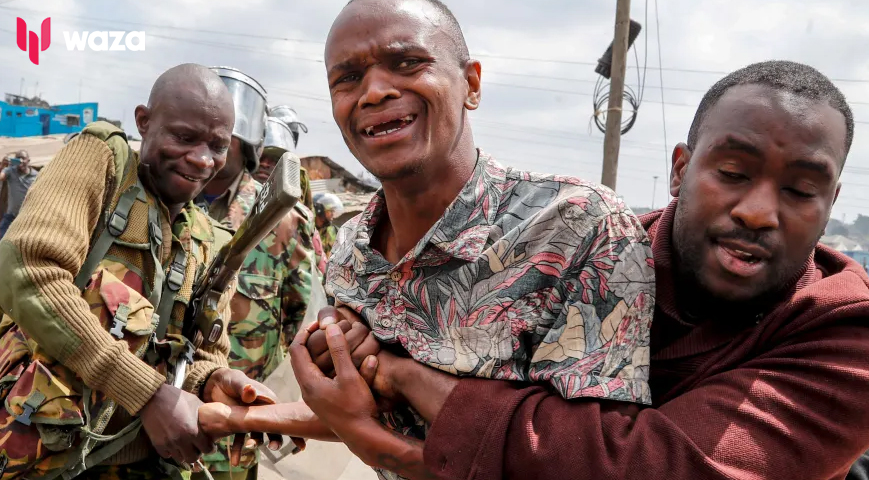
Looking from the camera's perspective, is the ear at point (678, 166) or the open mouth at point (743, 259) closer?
the open mouth at point (743, 259)

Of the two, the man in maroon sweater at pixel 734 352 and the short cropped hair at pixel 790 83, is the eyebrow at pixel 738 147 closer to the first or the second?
the man in maroon sweater at pixel 734 352

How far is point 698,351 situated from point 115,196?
2.09 metres

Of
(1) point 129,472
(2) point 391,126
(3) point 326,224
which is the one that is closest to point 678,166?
(2) point 391,126

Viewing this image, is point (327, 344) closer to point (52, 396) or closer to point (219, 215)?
point (52, 396)

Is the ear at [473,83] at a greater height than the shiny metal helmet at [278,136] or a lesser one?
greater

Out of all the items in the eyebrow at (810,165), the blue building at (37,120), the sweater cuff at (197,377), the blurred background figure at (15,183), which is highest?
the eyebrow at (810,165)

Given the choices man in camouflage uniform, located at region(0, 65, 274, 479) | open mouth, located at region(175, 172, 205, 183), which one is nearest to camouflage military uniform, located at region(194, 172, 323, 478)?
man in camouflage uniform, located at region(0, 65, 274, 479)

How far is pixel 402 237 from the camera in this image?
6.07 ft

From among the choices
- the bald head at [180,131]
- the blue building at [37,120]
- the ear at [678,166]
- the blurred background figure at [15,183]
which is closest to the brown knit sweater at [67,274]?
the bald head at [180,131]

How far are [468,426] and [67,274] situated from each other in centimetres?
165

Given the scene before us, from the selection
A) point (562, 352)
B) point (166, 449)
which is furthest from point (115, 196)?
point (562, 352)

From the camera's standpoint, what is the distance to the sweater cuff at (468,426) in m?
1.40

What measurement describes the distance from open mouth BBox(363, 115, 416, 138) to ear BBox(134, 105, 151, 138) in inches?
61.3

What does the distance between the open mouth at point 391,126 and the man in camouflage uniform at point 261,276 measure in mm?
2265
